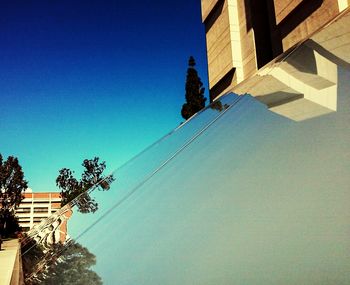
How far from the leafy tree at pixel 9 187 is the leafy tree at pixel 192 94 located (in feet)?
76.8

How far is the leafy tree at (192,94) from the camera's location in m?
22.0

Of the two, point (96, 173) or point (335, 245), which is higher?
point (96, 173)

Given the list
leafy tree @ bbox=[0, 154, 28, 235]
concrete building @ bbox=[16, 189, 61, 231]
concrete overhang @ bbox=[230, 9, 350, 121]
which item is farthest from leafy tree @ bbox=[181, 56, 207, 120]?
concrete building @ bbox=[16, 189, 61, 231]

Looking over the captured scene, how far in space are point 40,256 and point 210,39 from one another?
15.9 m

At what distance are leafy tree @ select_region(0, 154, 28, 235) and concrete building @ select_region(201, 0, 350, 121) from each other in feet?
91.6

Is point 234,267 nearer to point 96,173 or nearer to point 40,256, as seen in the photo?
point 40,256

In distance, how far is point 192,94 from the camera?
73.9 ft

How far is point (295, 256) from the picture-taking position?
67 centimetres

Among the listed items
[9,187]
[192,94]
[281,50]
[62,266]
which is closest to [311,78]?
[62,266]

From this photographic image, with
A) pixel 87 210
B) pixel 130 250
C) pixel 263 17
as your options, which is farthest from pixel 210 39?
pixel 130 250

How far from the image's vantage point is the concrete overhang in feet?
3.28

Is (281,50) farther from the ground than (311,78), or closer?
farther from the ground

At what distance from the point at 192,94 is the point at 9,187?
24.5m

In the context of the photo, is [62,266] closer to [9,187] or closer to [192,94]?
[192,94]
